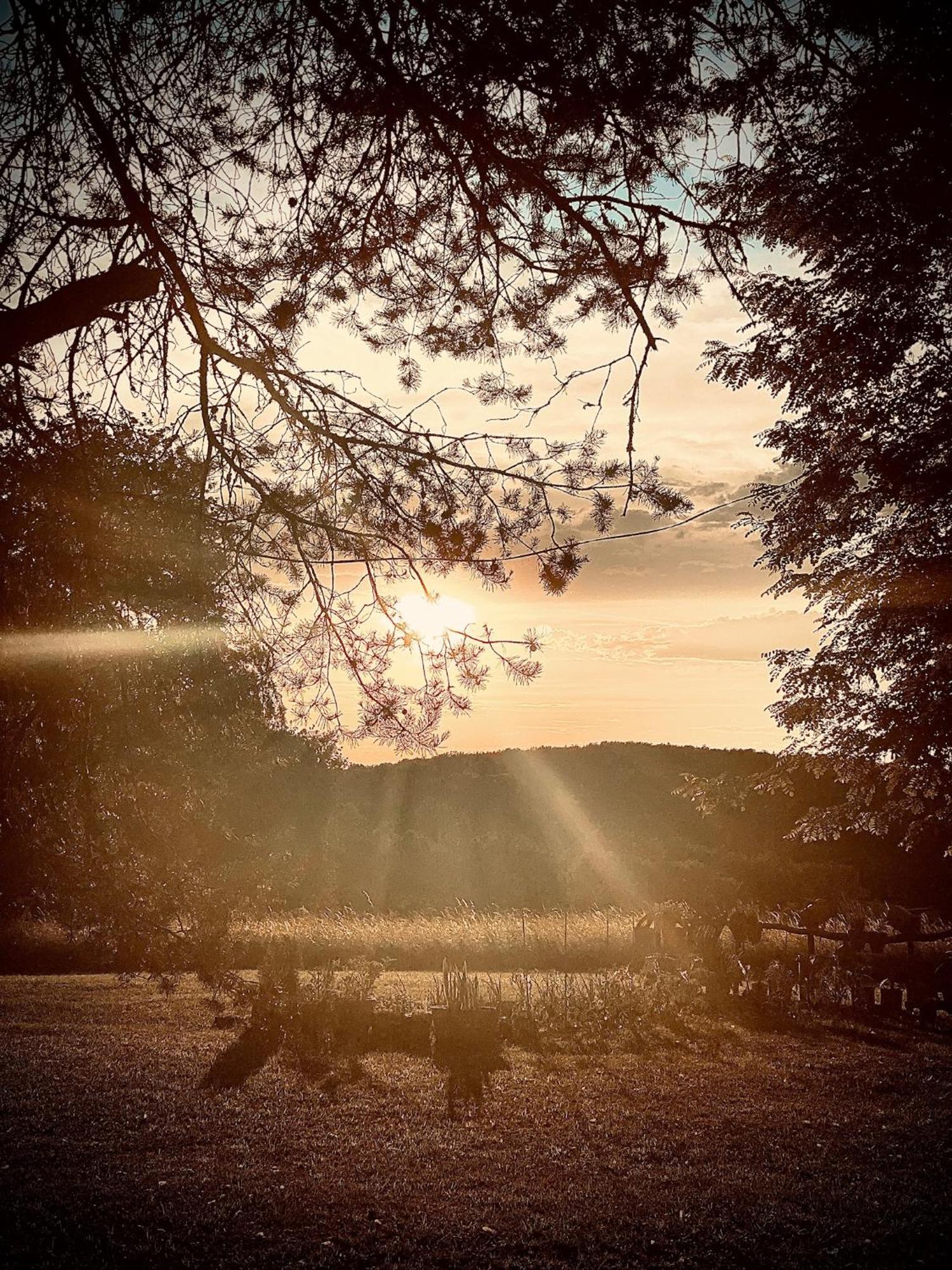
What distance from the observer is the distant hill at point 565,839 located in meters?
20.3

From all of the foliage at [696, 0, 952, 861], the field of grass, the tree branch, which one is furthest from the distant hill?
the tree branch

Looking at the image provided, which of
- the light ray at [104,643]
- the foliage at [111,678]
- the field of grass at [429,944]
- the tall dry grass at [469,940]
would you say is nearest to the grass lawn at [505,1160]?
the foliage at [111,678]

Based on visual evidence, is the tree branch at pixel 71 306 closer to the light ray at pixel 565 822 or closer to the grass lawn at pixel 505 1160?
the grass lawn at pixel 505 1160

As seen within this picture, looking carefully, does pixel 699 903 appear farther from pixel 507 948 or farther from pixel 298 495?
pixel 298 495

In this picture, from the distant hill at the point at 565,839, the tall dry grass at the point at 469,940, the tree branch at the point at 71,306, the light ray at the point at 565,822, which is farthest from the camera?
the light ray at the point at 565,822

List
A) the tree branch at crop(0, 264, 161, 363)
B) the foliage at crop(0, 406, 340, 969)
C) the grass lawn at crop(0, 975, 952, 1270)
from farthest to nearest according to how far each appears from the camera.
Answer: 1. the foliage at crop(0, 406, 340, 969)
2. the grass lawn at crop(0, 975, 952, 1270)
3. the tree branch at crop(0, 264, 161, 363)

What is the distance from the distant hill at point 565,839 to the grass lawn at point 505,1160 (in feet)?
20.5

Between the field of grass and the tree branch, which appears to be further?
the field of grass

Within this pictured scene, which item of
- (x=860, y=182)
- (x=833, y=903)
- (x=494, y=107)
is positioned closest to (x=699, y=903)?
(x=833, y=903)

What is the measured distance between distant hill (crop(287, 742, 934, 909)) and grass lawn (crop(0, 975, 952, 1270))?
20.5 ft

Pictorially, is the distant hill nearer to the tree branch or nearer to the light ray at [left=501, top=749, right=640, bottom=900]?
the light ray at [left=501, top=749, right=640, bottom=900]

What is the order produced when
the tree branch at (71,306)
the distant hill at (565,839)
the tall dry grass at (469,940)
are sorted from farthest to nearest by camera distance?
the distant hill at (565,839), the tall dry grass at (469,940), the tree branch at (71,306)

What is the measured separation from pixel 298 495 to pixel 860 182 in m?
4.78

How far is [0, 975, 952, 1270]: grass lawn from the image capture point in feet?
16.4
